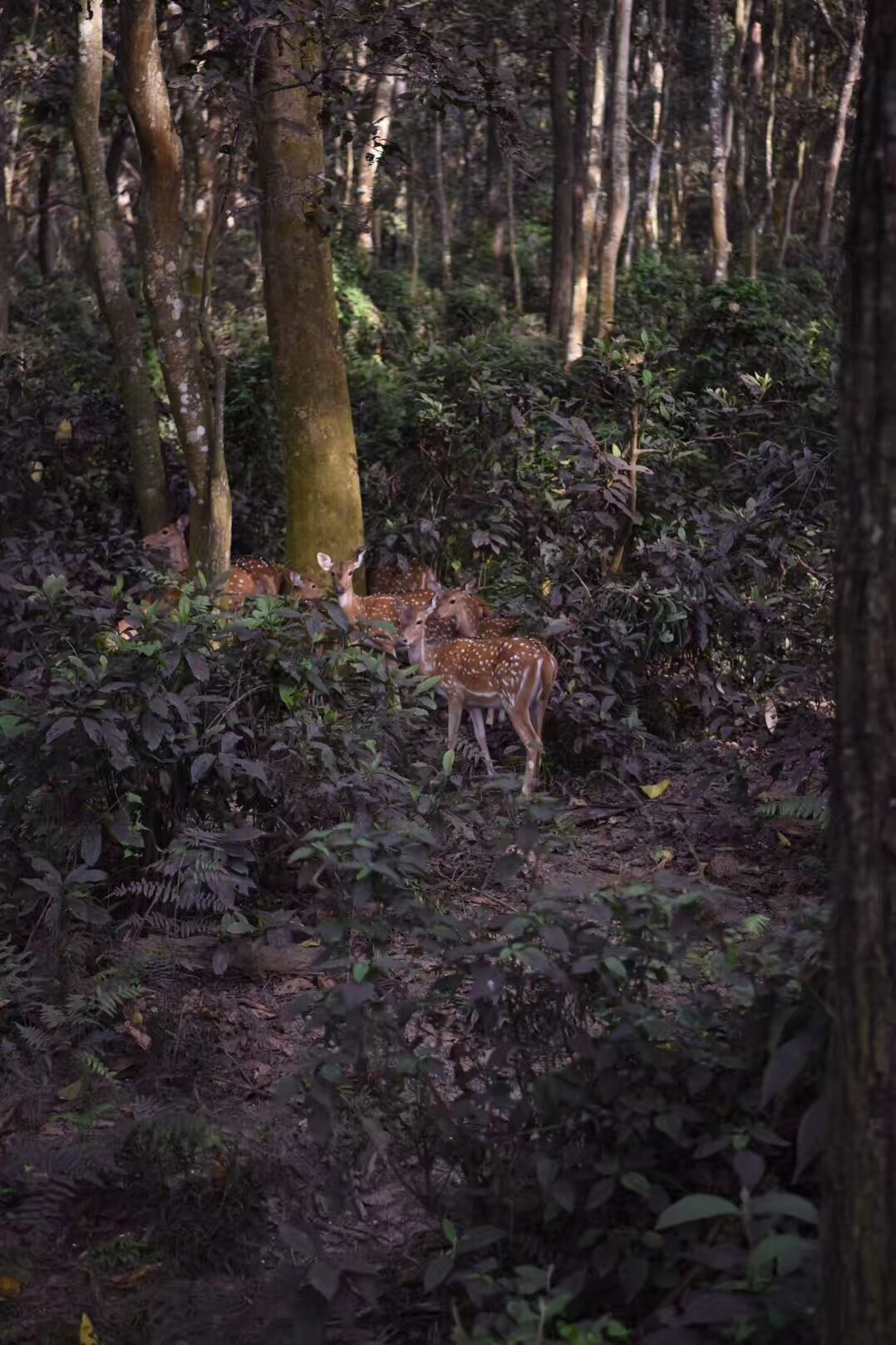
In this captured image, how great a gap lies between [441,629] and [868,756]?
7.32 meters

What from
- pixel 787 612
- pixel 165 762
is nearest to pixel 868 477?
pixel 165 762

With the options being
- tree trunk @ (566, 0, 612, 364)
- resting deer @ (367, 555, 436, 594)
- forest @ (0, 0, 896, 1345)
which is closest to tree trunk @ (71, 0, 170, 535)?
forest @ (0, 0, 896, 1345)

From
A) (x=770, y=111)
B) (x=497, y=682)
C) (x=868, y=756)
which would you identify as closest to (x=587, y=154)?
(x=770, y=111)

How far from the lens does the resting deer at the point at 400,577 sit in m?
11.3

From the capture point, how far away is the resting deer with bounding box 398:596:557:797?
28.1 feet

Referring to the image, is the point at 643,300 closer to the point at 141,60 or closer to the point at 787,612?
the point at 141,60

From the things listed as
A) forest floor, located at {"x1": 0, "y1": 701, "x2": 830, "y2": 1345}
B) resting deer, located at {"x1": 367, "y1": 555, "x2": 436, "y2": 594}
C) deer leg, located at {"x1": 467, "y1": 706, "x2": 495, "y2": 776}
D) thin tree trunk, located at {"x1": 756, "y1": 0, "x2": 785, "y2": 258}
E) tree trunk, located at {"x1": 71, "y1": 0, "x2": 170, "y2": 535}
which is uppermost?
thin tree trunk, located at {"x1": 756, "y1": 0, "x2": 785, "y2": 258}

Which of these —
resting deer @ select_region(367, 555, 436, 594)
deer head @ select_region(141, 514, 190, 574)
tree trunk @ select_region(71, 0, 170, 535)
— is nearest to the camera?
resting deer @ select_region(367, 555, 436, 594)

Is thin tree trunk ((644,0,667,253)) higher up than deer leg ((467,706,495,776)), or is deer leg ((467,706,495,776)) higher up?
thin tree trunk ((644,0,667,253))

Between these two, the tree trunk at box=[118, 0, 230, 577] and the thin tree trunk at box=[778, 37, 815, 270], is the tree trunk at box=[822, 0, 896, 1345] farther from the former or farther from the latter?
the thin tree trunk at box=[778, 37, 815, 270]

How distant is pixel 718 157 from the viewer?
2236 centimetres

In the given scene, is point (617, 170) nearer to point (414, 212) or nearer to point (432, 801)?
point (414, 212)

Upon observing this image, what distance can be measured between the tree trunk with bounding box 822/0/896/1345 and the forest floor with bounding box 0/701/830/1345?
96 centimetres

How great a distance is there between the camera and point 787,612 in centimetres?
849
